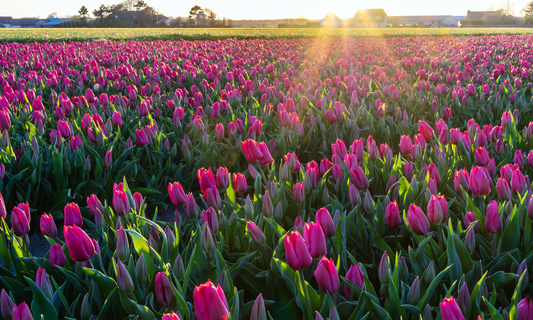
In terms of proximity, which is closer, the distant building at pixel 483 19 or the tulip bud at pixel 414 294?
the tulip bud at pixel 414 294

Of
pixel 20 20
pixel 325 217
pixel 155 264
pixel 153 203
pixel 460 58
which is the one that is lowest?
pixel 153 203

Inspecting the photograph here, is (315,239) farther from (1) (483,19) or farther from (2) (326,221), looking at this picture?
(1) (483,19)

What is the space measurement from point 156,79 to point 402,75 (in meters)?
3.99

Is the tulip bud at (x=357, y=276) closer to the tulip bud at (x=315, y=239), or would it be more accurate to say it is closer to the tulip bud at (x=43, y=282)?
the tulip bud at (x=315, y=239)

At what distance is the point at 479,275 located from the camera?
5.08 feet

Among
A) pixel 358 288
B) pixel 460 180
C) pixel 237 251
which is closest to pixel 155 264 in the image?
pixel 237 251

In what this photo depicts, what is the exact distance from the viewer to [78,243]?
1.47 m

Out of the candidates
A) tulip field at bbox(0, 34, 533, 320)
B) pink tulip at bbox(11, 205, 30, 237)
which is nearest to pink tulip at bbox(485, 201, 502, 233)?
tulip field at bbox(0, 34, 533, 320)

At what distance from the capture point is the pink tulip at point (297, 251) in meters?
1.29

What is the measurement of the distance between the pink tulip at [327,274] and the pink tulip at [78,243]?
795 millimetres

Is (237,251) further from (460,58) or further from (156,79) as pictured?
(460,58)

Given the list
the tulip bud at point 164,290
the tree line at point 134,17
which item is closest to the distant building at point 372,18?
the tree line at point 134,17

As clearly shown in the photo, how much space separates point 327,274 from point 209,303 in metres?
0.43

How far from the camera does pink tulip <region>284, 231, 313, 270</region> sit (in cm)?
129
